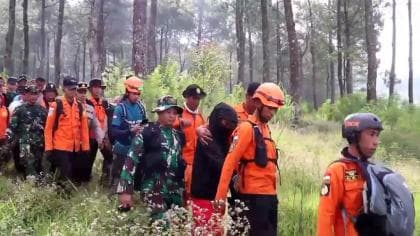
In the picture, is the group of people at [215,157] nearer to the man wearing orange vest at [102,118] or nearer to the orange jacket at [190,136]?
the orange jacket at [190,136]

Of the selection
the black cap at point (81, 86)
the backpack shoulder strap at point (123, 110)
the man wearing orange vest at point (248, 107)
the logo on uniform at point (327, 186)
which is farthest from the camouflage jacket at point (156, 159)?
the black cap at point (81, 86)

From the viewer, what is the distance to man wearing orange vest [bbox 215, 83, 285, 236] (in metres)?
4.84

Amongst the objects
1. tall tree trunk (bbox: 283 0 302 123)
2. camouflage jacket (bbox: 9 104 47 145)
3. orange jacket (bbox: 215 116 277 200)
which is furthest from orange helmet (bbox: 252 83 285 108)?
tall tree trunk (bbox: 283 0 302 123)

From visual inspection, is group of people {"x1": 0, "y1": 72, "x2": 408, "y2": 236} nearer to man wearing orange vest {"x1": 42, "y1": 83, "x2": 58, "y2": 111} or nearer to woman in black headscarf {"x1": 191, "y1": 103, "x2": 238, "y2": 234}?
woman in black headscarf {"x1": 191, "y1": 103, "x2": 238, "y2": 234}

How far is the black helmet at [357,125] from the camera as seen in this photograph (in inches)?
151

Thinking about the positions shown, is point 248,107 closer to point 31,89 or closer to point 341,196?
point 341,196

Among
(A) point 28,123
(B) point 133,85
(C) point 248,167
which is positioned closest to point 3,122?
(A) point 28,123

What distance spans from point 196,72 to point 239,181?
389 inches

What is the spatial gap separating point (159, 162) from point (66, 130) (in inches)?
102

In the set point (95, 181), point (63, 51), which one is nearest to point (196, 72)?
point (95, 181)

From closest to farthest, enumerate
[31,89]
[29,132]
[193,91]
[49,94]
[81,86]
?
[193,91], [81,86], [31,89], [29,132], [49,94]

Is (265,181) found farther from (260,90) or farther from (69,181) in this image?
(69,181)

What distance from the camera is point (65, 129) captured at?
7512mm

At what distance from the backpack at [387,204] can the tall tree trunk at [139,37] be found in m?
9.33
